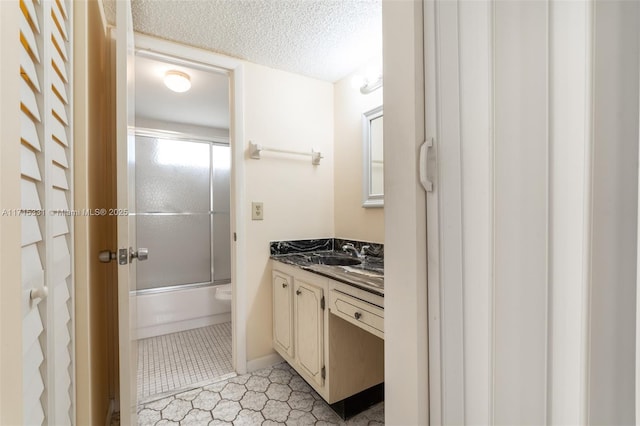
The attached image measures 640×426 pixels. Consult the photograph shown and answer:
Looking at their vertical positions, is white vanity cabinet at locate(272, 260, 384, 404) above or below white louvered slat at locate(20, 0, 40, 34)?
below

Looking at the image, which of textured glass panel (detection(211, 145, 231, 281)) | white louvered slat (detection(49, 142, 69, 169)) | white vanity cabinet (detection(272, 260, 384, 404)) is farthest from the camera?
textured glass panel (detection(211, 145, 231, 281))

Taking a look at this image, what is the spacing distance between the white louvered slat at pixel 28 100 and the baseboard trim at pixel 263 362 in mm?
1899

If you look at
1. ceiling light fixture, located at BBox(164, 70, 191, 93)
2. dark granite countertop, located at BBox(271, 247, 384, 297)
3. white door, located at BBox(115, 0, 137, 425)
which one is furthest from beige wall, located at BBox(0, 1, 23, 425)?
ceiling light fixture, located at BBox(164, 70, 191, 93)

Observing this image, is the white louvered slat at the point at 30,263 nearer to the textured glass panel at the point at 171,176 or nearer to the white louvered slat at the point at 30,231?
the white louvered slat at the point at 30,231

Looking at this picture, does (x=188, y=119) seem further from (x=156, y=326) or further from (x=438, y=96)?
(x=438, y=96)

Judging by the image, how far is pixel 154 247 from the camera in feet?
10.5

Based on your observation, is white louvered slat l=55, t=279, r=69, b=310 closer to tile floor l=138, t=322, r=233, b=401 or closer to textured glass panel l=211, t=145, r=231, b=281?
tile floor l=138, t=322, r=233, b=401

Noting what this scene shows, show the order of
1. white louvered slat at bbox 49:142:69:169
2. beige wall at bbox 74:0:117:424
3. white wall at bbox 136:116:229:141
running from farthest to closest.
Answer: white wall at bbox 136:116:229:141 < beige wall at bbox 74:0:117:424 < white louvered slat at bbox 49:142:69:169

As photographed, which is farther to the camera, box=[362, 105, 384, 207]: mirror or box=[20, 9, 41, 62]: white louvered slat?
box=[362, 105, 384, 207]: mirror

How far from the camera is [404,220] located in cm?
62

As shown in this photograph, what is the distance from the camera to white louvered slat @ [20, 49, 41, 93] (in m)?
0.52

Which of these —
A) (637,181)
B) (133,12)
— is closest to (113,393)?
(133,12)

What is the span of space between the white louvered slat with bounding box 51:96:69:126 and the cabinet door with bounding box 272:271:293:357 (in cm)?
138

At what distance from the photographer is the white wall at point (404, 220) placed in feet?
1.94
